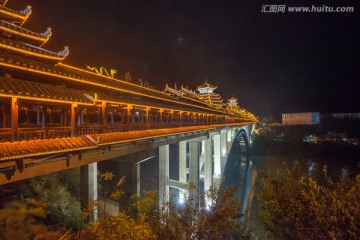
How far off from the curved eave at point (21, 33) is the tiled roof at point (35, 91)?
239cm

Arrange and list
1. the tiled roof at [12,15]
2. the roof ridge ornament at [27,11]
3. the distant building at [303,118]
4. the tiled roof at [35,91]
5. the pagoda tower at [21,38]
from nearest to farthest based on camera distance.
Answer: the tiled roof at [35,91] → the pagoda tower at [21,38] → the tiled roof at [12,15] → the roof ridge ornament at [27,11] → the distant building at [303,118]

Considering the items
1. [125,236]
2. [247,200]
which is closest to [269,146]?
[247,200]

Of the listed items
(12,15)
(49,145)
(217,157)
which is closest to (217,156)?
(217,157)

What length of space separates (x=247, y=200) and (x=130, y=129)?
23.8 metres

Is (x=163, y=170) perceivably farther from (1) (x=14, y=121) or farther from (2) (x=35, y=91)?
(1) (x=14, y=121)

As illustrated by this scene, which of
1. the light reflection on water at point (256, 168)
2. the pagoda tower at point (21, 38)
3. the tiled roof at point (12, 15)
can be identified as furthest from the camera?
the light reflection on water at point (256, 168)

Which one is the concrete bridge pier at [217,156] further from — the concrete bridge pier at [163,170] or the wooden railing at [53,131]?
the wooden railing at [53,131]

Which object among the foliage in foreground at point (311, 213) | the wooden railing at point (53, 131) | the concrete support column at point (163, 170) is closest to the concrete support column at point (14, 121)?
the wooden railing at point (53, 131)

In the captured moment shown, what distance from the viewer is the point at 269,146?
225 feet

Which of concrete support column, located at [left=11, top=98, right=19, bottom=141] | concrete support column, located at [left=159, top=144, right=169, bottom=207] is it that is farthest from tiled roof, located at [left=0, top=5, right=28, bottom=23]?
concrete support column, located at [left=159, top=144, right=169, bottom=207]

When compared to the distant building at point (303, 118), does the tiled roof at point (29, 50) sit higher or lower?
higher

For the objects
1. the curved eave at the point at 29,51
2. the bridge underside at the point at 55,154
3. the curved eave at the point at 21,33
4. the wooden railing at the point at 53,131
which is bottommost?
the bridge underside at the point at 55,154

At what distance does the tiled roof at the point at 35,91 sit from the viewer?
6.96 meters

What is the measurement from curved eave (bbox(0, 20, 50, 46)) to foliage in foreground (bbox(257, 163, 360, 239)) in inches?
530
